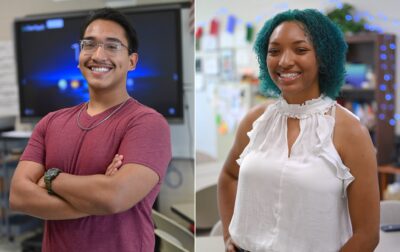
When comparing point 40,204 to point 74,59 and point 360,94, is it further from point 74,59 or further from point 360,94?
point 360,94

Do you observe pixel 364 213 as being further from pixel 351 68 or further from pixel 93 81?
pixel 351 68

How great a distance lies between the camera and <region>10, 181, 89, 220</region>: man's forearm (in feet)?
4.10

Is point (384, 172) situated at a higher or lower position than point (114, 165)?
lower

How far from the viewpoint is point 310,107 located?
130 cm

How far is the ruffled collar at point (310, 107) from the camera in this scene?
130cm


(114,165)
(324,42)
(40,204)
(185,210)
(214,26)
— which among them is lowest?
(185,210)

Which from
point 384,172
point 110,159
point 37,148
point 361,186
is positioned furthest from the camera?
point 384,172

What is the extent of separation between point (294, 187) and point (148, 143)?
0.42m

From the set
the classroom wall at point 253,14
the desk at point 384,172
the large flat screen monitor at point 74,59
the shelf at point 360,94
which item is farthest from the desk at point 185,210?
the classroom wall at point 253,14

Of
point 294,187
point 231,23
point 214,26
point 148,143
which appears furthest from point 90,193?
point 214,26

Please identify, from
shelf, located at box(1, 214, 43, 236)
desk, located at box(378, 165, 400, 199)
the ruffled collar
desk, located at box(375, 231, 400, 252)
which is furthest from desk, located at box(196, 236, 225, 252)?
desk, located at box(378, 165, 400, 199)

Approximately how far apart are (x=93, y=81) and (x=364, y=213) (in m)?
0.83

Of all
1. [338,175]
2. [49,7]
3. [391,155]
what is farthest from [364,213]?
[391,155]

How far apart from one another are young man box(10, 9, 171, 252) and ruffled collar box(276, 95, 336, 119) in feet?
1.21
